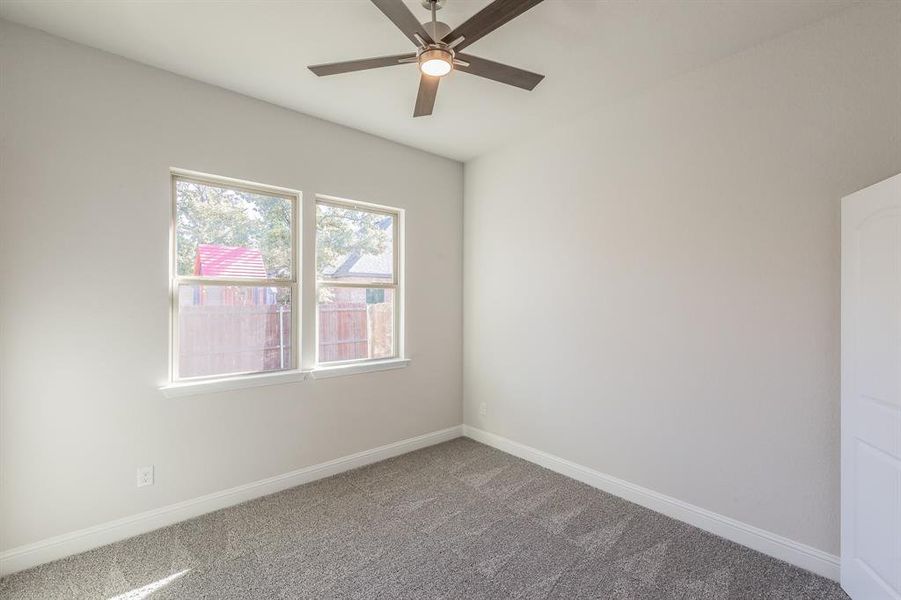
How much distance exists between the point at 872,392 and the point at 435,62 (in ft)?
8.06

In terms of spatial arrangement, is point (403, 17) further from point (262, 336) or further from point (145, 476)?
point (145, 476)

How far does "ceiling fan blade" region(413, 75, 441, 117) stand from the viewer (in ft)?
6.88

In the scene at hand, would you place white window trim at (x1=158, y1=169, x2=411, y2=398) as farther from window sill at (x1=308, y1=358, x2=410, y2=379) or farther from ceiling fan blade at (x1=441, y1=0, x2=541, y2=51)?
ceiling fan blade at (x1=441, y1=0, x2=541, y2=51)

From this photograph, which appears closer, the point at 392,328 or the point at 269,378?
the point at 269,378

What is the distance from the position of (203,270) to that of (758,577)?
370 centimetres

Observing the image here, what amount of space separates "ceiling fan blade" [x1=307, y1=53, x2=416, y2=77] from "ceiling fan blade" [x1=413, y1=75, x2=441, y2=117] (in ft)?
0.57

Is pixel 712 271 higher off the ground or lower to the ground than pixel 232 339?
higher

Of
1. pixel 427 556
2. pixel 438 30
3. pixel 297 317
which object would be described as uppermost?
pixel 438 30

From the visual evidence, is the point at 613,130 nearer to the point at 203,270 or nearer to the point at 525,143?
the point at 525,143

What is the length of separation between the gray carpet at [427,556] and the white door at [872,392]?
0.37m

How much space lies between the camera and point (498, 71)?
2045mm

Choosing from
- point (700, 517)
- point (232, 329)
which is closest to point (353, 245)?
point (232, 329)

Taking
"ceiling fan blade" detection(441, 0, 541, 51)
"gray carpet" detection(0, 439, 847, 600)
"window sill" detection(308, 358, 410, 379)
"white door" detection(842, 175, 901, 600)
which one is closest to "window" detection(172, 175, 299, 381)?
"window sill" detection(308, 358, 410, 379)

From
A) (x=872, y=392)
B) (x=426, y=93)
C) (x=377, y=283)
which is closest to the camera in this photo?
(x=872, y=392)
